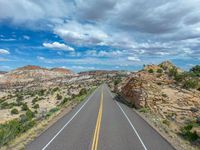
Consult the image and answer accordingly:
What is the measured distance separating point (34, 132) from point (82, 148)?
5894mm

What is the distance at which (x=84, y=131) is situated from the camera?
56.7ft

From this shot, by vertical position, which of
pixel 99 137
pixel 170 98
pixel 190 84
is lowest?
pixel 99 137

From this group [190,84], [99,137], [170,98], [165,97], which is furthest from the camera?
[190,84]

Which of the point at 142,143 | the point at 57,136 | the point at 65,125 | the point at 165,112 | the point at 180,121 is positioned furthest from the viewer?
the point at 165,112

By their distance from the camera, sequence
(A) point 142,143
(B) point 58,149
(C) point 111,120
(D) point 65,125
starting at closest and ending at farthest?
1. (B) point 58,149
2. (A) point 142,143
3. (D) point 65,125
4. (C) point 111,120

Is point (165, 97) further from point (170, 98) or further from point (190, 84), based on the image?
point (190, 84)

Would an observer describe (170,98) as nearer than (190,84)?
Yes

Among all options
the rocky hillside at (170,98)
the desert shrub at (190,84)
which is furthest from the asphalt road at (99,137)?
the desert shrub at (190,84)

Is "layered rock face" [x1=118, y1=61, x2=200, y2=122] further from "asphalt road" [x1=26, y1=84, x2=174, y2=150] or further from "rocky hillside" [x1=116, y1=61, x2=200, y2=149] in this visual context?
"asphalt road" [x1=26, y1=84, x2=174, y2=150]

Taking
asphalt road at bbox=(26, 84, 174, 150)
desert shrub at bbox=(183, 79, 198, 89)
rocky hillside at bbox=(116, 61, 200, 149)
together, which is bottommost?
asphalt road at bbox=(26, 84, 174, 150)

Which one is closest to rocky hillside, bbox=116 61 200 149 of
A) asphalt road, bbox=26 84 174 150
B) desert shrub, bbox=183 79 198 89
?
desert shrub, bbox=183 79 198 89

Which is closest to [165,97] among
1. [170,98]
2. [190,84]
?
[170,98]

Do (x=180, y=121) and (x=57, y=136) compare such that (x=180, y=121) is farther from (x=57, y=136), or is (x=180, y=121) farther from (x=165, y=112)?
(x=57, y=136)

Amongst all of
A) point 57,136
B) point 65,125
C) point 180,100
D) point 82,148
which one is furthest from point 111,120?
point 180,100
